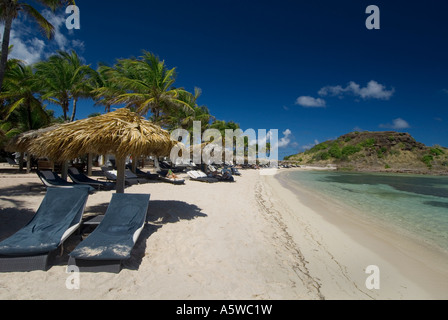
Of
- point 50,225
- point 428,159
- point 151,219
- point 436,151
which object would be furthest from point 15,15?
point 436,151

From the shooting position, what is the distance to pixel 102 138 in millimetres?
4316

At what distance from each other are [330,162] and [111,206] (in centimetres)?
8430

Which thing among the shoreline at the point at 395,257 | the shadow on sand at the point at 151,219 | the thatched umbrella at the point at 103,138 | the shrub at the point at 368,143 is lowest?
the shoreline at the point at 395,257

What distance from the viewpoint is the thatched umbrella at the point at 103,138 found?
4.33 meters

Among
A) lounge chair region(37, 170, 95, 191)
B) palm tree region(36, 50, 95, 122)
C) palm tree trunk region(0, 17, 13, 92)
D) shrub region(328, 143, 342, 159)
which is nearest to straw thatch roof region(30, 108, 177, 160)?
lounge chair region(37, 170, 95, 191)

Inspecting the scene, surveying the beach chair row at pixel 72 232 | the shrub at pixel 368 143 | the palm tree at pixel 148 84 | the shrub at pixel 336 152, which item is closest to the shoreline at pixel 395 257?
the beach chair row at pixel 72 232

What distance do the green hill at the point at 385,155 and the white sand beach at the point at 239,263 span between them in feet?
225

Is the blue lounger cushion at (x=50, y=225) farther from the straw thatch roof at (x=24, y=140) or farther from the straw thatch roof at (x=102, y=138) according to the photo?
the straw thatch roof at (x=24, y=140)

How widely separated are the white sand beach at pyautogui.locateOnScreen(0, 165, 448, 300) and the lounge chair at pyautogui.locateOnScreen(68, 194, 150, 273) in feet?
0.49

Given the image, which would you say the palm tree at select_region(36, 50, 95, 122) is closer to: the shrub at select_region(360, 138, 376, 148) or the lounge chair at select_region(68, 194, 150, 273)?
the lounge chair at select_region(68, 194, 150, 273)

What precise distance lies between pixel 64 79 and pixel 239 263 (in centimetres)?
1488

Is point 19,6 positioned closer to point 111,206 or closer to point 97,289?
point 111,206
